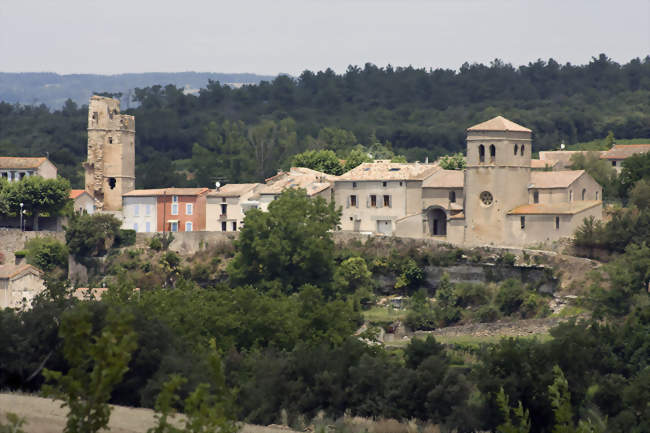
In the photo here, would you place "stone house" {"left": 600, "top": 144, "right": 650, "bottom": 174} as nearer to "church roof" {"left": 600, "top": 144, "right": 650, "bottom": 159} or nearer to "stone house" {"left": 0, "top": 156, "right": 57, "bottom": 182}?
"church roof" {"left": 600, "top": 144, "right": 650, "bottom": 159}

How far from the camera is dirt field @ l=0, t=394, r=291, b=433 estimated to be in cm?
2422

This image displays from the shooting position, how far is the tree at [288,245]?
61094 millimetres

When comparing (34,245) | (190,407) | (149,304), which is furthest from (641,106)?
(190,407)

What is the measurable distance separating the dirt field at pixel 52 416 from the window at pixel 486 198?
34121mm

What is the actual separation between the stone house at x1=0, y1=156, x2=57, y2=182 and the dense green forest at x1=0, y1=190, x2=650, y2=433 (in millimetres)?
4952

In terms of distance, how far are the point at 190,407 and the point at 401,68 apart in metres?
165

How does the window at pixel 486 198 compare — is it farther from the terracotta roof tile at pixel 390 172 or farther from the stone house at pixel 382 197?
the terracotta roof tile at pixel 390 172

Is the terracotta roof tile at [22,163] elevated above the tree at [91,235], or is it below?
above

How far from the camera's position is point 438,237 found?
210ft

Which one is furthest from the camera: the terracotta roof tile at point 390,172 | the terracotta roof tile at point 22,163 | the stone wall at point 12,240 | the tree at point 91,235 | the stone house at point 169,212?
A: the terracotta roof tile at point 22,163

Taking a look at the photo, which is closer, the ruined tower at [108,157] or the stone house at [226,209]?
the stone house at [226,209]

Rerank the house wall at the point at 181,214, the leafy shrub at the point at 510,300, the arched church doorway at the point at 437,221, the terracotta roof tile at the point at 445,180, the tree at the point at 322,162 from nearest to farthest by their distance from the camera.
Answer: the leafy shrub at the point at 510,300
the terracotta roof tile at the point at 445,180
the arched church doorway at the point at 437,221
the house wall at the point at 181,214
the tree at the point at 322,162

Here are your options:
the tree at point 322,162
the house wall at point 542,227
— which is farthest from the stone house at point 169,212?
the house wall at point 542,227

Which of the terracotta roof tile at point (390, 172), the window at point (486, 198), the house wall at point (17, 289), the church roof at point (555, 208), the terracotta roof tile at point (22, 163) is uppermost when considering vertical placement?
the terracotta roof tile at point (22, 163)
